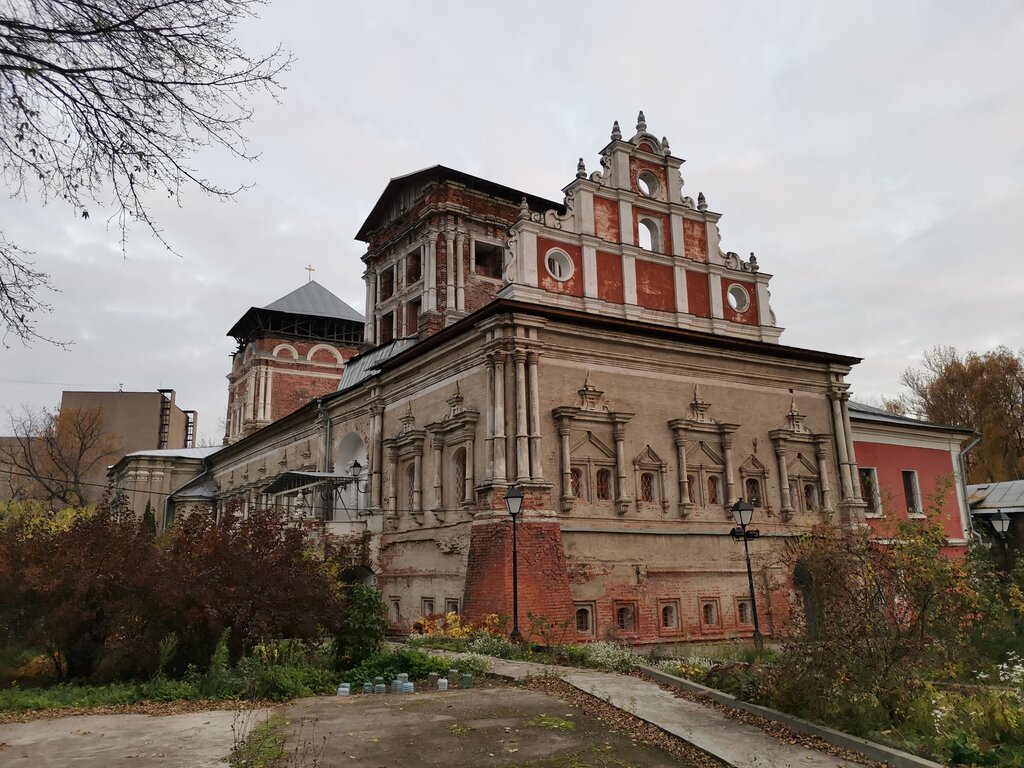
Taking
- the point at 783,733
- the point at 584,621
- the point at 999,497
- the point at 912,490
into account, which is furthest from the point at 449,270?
the point at 999,497

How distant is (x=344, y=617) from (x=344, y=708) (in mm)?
2838

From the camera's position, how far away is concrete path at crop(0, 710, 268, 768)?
24.3 ft

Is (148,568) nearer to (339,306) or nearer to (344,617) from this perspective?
(344,617)

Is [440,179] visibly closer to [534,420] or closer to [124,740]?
[534,420]

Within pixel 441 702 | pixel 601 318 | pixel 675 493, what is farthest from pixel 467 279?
pixel 441 702

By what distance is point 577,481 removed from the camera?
Result: 20.1m

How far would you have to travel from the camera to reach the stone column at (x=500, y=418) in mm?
18766

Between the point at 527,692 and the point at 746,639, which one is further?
the point at 746,639

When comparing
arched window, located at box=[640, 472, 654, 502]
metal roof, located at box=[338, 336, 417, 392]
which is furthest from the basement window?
arched window, located at box=[640, 472, 654, 502]

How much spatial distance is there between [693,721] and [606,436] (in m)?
11.7

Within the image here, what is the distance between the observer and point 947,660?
31.9 feet

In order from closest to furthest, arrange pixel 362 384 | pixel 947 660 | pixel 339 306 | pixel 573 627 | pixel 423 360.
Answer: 1. pixel 947 660
2. pixel 573 627
3. pixel 423 360
4. pixel 362 384
5. pixel 339 306

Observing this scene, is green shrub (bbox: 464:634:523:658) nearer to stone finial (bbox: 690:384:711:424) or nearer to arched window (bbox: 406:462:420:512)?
arched window (bbox: 406:462:420:512)

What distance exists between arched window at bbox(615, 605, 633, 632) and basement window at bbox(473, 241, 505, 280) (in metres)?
16.4
